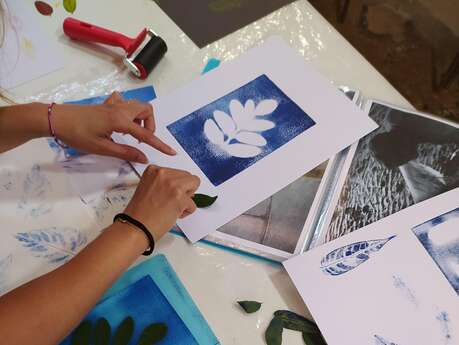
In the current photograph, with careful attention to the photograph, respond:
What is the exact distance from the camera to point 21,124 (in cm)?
64

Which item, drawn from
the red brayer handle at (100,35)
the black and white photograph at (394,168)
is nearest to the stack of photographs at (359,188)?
the black and white photograph at (394,168)

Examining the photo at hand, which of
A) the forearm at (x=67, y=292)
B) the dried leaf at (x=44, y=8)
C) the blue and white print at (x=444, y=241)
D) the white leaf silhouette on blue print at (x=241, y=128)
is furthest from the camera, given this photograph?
the dried leaf at (x=44, y=8)

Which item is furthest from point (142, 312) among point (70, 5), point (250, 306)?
point (70, 5)

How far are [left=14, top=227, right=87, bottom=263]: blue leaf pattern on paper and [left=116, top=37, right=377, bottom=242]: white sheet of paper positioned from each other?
140 mm

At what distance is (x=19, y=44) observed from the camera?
771mm

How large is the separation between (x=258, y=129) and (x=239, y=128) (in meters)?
0.03

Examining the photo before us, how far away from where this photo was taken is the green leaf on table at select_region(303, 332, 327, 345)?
55 cm

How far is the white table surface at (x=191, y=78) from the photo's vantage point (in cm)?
58

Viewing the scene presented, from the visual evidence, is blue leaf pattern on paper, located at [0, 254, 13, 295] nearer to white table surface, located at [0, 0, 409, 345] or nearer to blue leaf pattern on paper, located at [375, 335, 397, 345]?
white table surface, located at [0, 0, 409, 345]

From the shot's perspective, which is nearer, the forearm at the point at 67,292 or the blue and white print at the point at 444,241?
the forearm at the point at 67,292

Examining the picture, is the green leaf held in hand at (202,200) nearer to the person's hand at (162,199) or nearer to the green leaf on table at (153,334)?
the person's hand at (162,199)

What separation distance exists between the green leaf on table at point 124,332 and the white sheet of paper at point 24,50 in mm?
456

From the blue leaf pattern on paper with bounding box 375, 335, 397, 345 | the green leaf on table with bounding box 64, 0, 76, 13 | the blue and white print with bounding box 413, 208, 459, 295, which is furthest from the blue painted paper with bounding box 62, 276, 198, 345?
the green leaf on table with bounding box 64, 0, 76, 13

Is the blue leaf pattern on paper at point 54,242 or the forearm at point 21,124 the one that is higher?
the forearm at point 21,124
